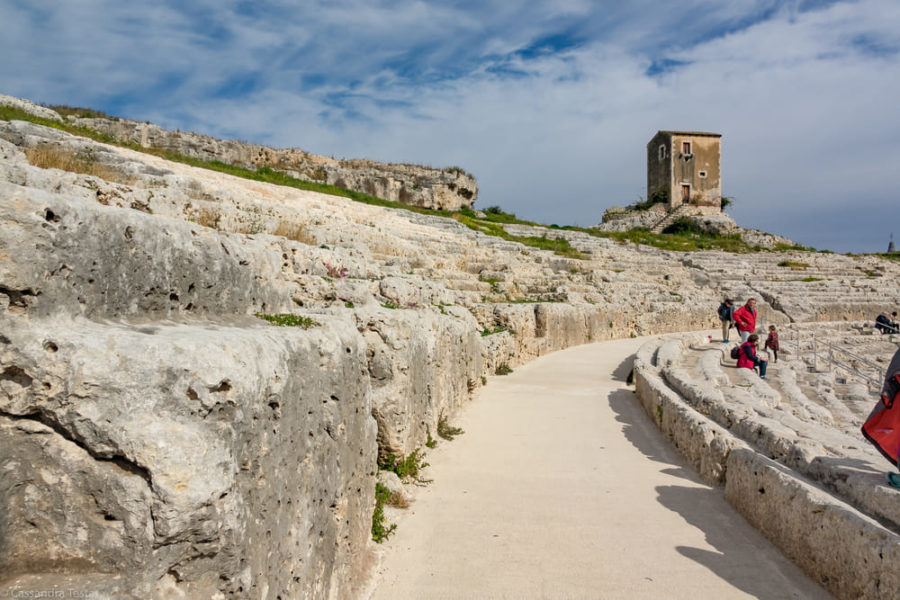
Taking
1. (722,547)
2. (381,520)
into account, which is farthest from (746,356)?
(381,520)

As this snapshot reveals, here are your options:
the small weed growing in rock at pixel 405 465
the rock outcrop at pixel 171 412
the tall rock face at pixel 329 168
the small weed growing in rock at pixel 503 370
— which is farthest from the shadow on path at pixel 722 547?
the tall rock face at pixel 329 168

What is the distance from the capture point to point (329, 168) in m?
30.0

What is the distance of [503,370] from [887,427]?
24.1 ft

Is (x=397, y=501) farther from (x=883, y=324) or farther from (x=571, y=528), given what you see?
(x=883, y=324)

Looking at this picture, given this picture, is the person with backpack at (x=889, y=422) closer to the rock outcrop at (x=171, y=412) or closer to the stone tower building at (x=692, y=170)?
the rock outcrop at (x=171, y=412)

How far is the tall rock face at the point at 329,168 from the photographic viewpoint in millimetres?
22500

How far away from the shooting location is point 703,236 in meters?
39.8

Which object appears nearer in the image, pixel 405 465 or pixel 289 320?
pixel 289 320

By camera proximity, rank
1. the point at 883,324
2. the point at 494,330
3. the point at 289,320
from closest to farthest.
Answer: the point at 289,320
the point at 494,330
the point at 883,324

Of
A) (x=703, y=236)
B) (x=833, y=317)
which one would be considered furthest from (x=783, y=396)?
(x=703, y=236)

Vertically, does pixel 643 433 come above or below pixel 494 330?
below

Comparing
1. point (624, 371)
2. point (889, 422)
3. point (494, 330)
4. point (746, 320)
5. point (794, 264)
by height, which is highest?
point (794, 264)

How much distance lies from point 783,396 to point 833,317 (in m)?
16.1

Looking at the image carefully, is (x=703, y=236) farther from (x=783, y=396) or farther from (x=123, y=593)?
(x=123, y=593)
